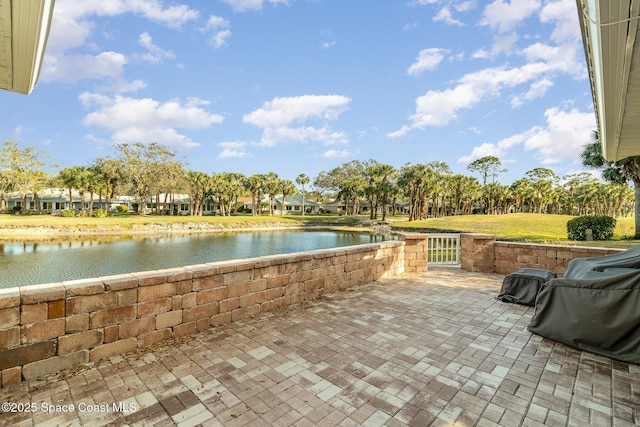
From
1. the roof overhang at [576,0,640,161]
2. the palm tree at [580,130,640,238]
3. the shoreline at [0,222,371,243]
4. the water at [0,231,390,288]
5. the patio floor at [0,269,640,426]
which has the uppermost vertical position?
the palm tree at [580,130,640,238]

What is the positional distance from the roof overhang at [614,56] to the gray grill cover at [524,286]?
2166mm

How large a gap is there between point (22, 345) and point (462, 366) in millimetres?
3481

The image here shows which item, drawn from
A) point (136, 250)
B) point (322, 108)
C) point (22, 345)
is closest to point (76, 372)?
point (22, 345)

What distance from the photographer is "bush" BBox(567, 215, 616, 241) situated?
1301 centimetres

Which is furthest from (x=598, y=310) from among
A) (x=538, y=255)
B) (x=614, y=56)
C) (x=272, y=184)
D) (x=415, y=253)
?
(x=272, y=184)

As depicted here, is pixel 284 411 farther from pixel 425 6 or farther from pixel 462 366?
pixel 425 6

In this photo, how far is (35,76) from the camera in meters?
2.62

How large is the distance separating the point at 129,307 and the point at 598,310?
4.37 metres

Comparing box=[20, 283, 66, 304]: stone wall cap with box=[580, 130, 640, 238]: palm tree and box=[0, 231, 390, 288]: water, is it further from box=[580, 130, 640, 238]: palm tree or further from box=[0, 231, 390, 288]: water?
box=[580, 130, 640, 238]: palm tree

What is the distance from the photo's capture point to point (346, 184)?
46562 mm

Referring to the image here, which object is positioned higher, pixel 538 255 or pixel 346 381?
pixel 538 255

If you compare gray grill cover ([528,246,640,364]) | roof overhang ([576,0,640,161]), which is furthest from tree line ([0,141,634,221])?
gray grill cover ([528,246,640,364])

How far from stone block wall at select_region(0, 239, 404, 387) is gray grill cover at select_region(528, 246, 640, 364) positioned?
2.92 meters

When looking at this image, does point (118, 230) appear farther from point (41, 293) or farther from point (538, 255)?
point (538, 255)
